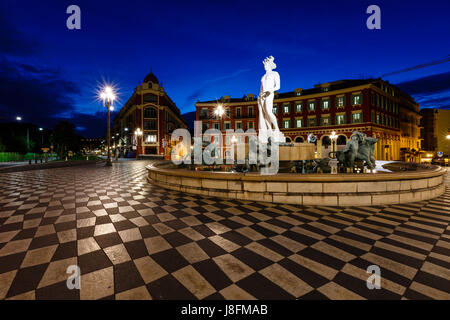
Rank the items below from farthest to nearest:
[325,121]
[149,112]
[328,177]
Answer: [149,112] < [325,121] < [328,177]

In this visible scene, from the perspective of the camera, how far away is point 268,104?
28.0 feet

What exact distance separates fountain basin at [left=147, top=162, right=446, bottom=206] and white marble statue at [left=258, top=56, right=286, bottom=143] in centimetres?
335

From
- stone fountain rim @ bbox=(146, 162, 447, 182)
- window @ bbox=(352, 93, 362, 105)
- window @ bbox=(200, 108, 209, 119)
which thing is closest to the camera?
stone fountain rim @ bbox=(146, 162, 447, 182)

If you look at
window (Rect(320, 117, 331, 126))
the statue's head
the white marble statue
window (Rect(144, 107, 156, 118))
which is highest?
window (Rect(144, 107, 156, 118))

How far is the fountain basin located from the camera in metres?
4.93

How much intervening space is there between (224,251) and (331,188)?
3657 mm

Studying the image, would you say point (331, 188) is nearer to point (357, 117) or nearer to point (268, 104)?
point (268, 104)

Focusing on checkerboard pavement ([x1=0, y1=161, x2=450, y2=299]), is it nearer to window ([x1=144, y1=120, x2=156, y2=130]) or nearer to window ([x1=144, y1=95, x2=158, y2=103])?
window ([x1=144, y1=120, x2=156, y2=130])

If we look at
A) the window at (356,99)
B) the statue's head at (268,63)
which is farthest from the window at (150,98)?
the statue's head at (268,63)

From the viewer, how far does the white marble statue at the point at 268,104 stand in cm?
823

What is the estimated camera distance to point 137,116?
133 feet

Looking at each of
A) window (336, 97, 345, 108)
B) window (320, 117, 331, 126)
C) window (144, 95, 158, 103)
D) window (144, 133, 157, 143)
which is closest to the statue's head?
window (320, 117, 331, 126)

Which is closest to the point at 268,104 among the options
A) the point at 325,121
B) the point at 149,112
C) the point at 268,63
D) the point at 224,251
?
the point at 268,63
